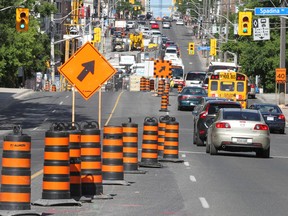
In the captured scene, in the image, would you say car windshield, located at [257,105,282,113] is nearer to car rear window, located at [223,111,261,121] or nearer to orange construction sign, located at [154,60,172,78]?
orange construction sign, located at [154,60,172,78]

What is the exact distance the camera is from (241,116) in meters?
29.8

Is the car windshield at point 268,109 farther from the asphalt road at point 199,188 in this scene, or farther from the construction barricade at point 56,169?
the construction barricade at point 56,169

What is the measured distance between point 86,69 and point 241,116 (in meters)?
5.84

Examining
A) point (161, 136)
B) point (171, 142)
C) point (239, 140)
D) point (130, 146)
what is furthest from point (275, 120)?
point (130, 146)

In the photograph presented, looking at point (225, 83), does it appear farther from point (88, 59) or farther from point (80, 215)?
point (80, 215)

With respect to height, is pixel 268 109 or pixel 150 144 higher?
pixel 150 144

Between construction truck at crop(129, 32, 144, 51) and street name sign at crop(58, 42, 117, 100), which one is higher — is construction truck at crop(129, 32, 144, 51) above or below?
below

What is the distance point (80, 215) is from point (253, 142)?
15.6 meters

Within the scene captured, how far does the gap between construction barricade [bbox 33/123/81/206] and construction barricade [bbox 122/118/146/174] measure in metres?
6.66

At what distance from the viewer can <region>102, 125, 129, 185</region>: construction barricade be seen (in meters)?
18.9

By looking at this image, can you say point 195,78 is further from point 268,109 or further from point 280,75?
point 268,109

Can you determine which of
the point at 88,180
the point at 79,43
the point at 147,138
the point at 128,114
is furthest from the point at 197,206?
the point at 79,43

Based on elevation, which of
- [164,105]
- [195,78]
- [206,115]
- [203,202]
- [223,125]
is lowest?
[164,105]

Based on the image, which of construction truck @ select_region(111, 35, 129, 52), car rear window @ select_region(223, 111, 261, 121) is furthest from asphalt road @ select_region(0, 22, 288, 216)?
construction truck @ select_region(111, 35, 129, 52)
